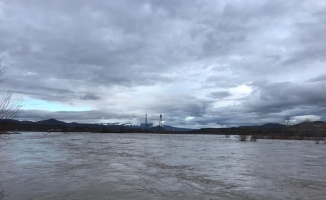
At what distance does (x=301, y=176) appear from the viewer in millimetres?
22656

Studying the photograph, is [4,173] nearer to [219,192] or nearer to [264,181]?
[219,192]

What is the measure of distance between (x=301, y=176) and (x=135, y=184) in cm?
1165

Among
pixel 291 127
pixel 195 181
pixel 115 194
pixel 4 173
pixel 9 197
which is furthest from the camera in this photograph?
pixel 291 127

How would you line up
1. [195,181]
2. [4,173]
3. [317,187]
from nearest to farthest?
[317,187] < [195,181] < [4,173]

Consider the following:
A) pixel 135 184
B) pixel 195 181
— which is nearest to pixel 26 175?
pixel 135 184

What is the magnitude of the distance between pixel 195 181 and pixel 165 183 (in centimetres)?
197

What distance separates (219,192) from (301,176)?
8.83m

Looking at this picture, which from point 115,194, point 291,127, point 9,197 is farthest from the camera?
point 291,127

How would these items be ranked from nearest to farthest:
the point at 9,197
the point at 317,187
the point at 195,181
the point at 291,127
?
the point at 9,197 < the point at 317,187 < the point at 195,181 < the point at 291,127

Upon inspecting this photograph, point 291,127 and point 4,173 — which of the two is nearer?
point 4,173

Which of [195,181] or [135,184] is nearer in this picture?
[135,184]

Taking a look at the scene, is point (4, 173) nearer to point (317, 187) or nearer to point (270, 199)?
point (270, 199)

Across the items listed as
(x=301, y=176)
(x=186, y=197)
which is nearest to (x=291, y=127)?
(x=301, y=176)

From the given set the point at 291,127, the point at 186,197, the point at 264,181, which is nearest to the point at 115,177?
the point at 186,197
